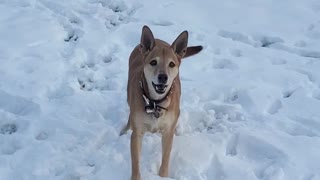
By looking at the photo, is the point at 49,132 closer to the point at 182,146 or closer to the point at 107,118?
the point at 107,118

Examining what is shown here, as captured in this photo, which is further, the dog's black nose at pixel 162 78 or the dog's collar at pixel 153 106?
the dog's collar at pixel 153 106

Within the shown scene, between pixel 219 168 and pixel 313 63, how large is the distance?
280cm

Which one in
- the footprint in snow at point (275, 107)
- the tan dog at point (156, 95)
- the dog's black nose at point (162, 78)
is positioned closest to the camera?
the dog's black nose at point (162, 78)

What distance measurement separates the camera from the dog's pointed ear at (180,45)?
15.3 ft

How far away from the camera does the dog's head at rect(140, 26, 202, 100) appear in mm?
4383

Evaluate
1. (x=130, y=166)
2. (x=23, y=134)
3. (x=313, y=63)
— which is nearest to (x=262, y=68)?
(x=313, y=63)

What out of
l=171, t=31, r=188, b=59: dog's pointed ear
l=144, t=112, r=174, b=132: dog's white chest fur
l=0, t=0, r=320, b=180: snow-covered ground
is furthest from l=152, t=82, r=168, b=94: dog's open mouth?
l=0, t=0, r=320, b=180: snow-covered ground

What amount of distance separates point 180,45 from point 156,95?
539 mm

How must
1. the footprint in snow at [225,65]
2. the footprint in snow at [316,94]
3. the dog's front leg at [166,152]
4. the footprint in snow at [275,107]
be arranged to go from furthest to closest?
1. the footprint in snow at [225,65]
2. the footprint in snow at [316,94]
3. the footprint in snow at [275,107]
4. the dog's front leg at [166,152]

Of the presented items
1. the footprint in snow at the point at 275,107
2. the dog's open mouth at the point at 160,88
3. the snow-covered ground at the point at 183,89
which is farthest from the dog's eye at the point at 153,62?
the footprint in snow at the point at 275,107

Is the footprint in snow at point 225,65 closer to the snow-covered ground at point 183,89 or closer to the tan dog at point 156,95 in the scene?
the snow-covered ground at point 183,89

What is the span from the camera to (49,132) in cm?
537

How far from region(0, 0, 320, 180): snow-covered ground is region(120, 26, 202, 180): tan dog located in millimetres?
297

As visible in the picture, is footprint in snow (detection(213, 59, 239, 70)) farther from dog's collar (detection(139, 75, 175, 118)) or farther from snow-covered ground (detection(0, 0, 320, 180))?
dog's collar (detection(139, 75, 175, 118))
